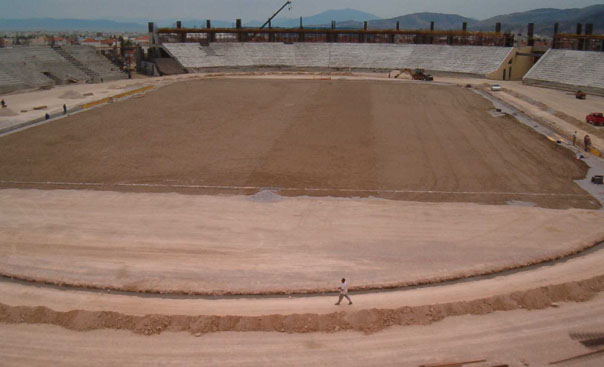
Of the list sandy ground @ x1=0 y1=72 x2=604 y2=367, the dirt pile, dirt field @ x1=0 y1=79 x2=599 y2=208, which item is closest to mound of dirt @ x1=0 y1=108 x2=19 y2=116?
the dirt pile

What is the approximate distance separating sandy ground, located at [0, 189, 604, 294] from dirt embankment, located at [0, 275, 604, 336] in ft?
4.85

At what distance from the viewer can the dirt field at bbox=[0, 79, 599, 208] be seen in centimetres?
2056

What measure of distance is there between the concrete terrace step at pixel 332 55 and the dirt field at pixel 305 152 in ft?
94.4

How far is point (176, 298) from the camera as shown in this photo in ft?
40.7

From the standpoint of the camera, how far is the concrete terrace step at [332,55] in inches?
2685

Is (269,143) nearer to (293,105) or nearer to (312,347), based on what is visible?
(293,105)

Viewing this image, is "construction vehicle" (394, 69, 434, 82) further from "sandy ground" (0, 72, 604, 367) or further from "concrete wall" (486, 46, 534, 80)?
"sandy ground" (0, 72, 604, 367)

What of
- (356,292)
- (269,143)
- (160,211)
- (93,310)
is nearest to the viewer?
(93,310)

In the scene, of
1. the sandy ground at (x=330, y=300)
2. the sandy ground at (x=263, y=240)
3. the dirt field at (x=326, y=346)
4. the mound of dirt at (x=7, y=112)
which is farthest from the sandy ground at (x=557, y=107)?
the mound of dirt at (x=7, y=112)

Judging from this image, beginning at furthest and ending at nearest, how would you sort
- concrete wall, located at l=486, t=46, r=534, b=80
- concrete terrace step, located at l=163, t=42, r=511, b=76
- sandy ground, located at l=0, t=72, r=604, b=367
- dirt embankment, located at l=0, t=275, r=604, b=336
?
concrete terrace step, located at l=163, t=42, r=511, b=76, concrete wall, located at l=486, t=46, r=534, b=80, dirt embankment, located at l=0, t=275, r=604, b=336, sandy ground, located at l=0, t=72, r=604, b=367

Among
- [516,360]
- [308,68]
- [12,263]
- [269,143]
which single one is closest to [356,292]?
[516,360]

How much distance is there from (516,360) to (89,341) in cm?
928

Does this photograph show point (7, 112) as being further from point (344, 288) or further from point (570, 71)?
point (570, 71)

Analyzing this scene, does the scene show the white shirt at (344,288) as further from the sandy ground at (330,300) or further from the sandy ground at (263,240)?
the sandy ground at (263,240)
